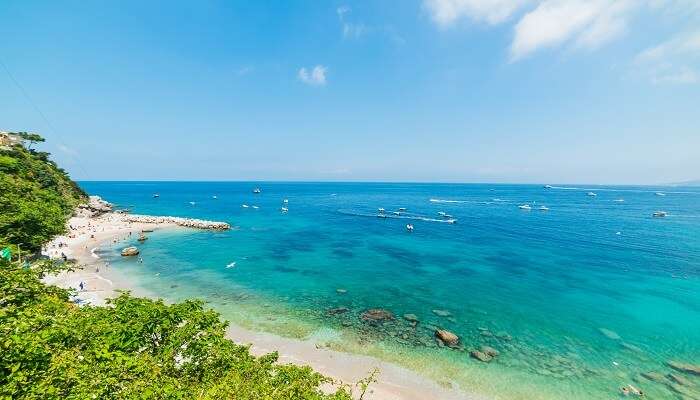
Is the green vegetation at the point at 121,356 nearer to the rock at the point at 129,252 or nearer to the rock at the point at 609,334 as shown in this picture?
the rock at the point at 609,334

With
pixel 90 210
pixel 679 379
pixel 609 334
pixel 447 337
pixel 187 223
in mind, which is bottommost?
pixel 609 334

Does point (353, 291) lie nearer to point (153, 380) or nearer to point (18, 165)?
point (153, 380)

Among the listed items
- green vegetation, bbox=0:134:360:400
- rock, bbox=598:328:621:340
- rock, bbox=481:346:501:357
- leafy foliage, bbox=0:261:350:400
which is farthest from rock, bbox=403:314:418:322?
leafy foliage, bbox=0:261:350:400

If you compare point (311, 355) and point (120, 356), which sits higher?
point (120, 356)

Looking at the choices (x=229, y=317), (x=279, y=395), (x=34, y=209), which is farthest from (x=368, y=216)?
(x=279, y=395)

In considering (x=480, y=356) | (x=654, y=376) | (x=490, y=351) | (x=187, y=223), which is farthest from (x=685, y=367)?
(x=187, y=223)

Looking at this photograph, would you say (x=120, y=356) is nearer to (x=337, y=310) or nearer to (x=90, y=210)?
(x=337, y=310)

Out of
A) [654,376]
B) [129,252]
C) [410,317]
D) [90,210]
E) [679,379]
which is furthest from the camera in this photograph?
[90,210]

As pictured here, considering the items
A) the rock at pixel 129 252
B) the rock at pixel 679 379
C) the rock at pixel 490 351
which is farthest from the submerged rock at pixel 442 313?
the rock at pixel 129 252
